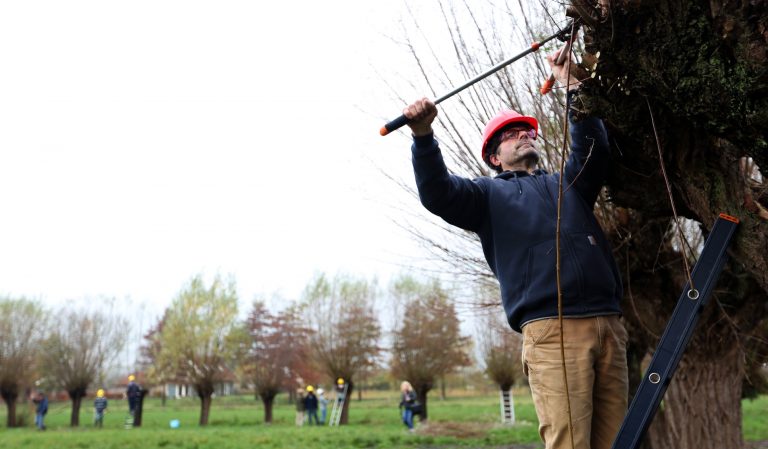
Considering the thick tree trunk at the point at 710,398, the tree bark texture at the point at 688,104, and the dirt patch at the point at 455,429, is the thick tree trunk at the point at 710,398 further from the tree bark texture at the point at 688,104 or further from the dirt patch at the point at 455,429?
the dirt patch at the point at 455,429

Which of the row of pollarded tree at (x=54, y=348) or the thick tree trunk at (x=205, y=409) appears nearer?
the thick tree trunk at (x=205, y=409)

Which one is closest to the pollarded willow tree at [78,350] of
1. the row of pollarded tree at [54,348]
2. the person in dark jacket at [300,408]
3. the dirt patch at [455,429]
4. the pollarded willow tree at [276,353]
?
the row of pollarded tree at [54,348]

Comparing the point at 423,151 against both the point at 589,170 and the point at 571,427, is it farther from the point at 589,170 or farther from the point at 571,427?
the point at 571,427

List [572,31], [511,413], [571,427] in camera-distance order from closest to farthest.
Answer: [571,427]
[572,31]
[511,413]

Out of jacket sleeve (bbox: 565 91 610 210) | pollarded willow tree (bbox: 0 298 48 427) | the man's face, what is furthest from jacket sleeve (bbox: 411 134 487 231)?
pollarded willow tree (bbox: 0 298 48 427)

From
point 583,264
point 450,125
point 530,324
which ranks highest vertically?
point 450,125

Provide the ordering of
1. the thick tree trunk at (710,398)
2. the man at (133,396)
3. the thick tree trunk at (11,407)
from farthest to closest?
the thick tree trunk at (11,407) → the man at (133,396) → the thick tree trunk at (710,398)

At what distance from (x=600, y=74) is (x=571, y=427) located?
1387mm

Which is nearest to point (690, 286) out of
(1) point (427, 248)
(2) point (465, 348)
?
(1) point (427, 248)

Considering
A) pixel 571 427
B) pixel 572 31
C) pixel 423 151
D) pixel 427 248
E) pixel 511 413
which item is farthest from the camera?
pixel 511 413

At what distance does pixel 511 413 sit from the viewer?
23.0 m

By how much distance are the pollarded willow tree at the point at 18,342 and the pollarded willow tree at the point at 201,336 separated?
705cm

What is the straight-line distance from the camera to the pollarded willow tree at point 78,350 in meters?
33.6

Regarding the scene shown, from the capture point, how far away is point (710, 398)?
23.0ft
